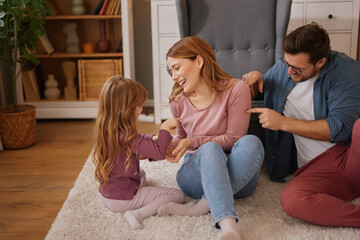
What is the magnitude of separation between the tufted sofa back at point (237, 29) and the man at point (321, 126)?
0.79 meters

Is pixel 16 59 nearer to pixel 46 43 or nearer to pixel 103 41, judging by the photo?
pixel 46 43

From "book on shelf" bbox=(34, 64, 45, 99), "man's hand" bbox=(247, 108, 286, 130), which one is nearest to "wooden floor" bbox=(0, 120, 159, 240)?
"book on shelf" bbox=(34, 64, 45, 99)

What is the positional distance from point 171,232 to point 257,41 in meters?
1.52

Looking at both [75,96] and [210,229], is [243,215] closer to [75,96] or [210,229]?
[210,229]

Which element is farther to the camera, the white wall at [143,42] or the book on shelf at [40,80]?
the white wall at [143,42]

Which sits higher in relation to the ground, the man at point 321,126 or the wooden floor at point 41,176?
the man at point 321,126

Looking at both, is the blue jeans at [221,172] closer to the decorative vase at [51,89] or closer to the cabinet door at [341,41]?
the cabinet door at [341,41]

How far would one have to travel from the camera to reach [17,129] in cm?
274

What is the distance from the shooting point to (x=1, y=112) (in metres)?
2.85

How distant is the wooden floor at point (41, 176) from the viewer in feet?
5.96

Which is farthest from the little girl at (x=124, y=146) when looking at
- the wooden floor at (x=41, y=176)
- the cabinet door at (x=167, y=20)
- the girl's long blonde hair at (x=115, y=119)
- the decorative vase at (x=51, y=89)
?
the decorative vase at (x=51, y=89)

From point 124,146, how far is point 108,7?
1.96 metres

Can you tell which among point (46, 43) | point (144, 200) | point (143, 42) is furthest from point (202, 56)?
point (143, 42)

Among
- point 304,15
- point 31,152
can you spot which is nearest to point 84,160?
point 31,152
